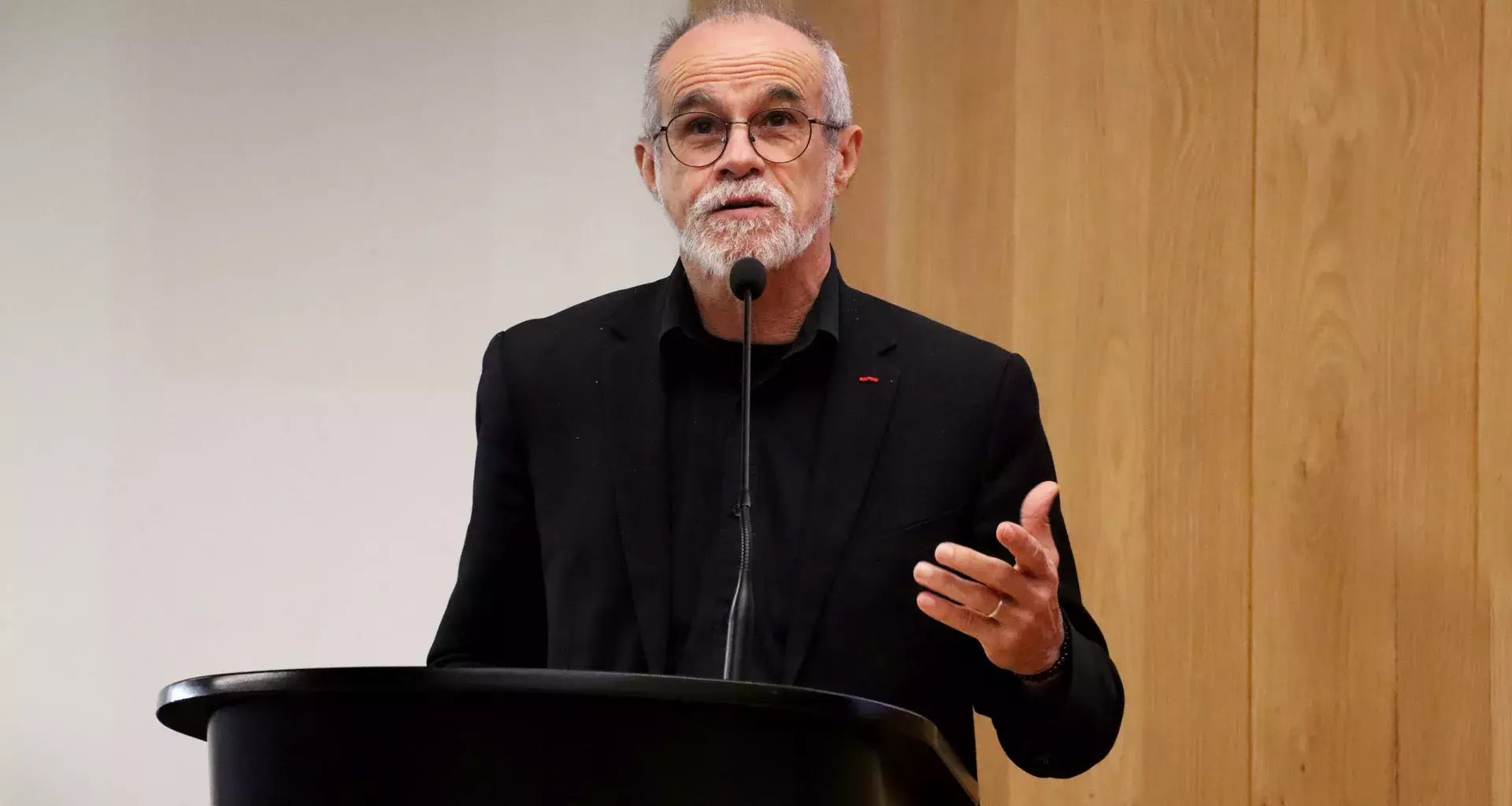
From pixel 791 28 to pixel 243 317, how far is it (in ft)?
5.50

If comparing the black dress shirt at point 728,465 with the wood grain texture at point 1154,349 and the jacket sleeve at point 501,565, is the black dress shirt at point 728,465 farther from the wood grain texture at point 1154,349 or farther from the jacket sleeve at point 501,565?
the wood grain texture at point 1154,349

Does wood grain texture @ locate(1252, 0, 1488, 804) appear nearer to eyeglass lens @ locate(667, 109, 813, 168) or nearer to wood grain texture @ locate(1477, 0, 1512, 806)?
wood grain texture @ locate(1477, 0, 1512, 806)

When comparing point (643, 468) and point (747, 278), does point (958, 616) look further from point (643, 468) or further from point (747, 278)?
point (643, 468)

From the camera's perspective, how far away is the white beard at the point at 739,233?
1.68 meters

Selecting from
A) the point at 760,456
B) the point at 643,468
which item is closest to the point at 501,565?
the point at 643,468

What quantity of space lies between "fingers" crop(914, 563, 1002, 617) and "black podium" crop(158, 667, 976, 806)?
22 cm

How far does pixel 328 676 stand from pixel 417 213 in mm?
2447

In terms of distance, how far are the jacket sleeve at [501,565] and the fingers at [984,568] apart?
739 millimetres

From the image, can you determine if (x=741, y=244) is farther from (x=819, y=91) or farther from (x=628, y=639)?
(x=628, y=639)

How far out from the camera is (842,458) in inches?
64.3

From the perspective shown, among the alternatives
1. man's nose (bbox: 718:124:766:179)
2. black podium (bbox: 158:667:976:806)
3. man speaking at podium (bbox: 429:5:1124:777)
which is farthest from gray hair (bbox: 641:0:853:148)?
black podium (bbox: 158:667:976:806)

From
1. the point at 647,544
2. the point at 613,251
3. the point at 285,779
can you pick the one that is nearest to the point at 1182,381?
the point at 647,544

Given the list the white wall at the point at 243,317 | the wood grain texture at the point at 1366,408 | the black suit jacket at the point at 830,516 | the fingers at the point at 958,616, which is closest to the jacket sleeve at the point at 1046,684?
the black suit jacket at the point at 830,516

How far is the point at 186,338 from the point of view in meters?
2.98
